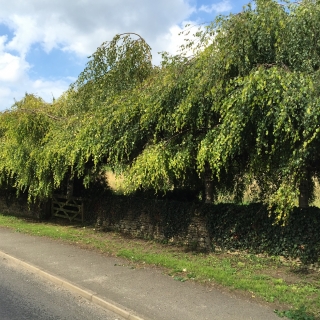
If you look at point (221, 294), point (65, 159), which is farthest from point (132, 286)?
point (65, 159)

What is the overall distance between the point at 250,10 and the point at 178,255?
18.0 ft

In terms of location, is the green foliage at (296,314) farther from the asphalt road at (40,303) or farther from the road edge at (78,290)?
the asphalt road at (40,303)

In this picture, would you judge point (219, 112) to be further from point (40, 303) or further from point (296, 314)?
point (40, 303)

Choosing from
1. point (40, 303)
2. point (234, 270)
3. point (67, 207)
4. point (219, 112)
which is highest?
point (219, 112)

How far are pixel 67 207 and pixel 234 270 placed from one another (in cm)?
864

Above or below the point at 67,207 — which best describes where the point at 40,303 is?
below

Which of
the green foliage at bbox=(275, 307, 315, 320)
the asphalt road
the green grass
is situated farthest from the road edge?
the green foliage at bbox=(275, 307, 315, 320)

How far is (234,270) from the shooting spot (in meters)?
7.09

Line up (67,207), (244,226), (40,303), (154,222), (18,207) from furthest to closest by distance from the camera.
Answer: (18,207), (67,207), (154,222), (244,226), (40,303)

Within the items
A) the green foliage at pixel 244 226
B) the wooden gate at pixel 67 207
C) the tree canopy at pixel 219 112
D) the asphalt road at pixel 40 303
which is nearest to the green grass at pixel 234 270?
the green foliage at pixel 244 226

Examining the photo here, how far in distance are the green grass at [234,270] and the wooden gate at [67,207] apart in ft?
8.72

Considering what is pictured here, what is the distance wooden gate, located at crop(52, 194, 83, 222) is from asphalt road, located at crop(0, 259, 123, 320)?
22.1 ft

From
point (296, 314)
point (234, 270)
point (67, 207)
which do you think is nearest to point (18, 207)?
point (67, 207)

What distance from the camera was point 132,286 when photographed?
6090 millimetres
